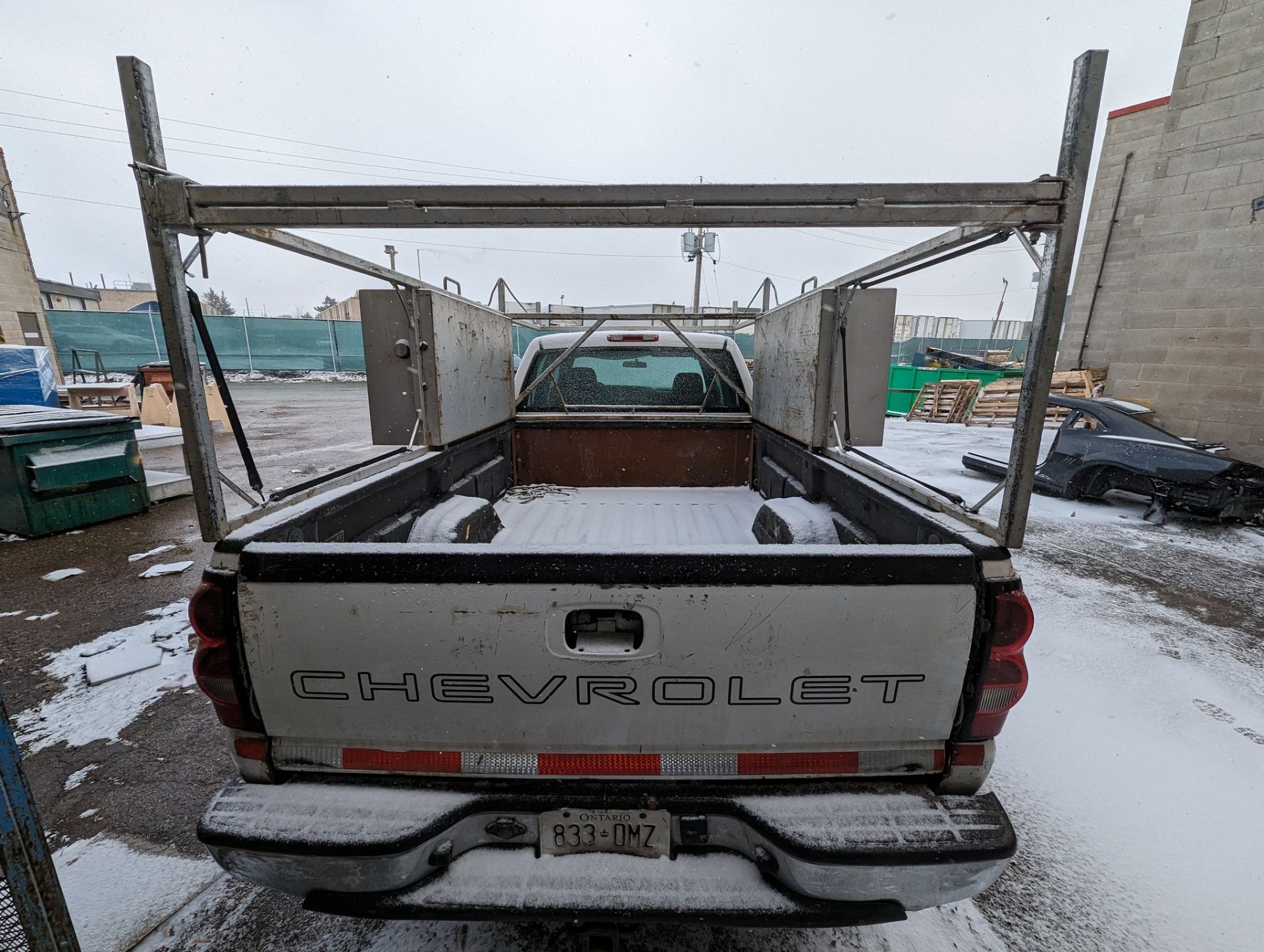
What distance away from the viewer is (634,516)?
152 inches

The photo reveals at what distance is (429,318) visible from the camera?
3.27 metres

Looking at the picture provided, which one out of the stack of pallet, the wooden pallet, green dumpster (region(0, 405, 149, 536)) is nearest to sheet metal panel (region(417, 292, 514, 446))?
green dumpster (region(0, 405, 149, 536))

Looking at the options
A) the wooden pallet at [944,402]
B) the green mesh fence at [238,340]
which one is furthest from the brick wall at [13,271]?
the wooden pallet at [944,402]

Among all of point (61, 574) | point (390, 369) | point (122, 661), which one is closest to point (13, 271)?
point (61, 574)

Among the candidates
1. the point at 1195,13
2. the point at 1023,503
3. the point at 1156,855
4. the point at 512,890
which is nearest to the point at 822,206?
the point at 1023,503

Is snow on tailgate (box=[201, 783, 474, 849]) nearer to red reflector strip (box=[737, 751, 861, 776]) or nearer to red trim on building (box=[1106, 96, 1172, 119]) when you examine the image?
red reflector strip (box=[737, 751, 861, 776])

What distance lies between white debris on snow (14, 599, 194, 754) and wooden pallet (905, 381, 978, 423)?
57.2 feet

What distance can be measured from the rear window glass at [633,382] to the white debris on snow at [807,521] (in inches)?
79.9

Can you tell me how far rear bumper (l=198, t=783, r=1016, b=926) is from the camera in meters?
A: 1.40

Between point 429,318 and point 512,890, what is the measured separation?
2885 millimetres

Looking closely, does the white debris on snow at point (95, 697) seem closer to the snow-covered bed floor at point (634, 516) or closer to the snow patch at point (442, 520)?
the snow patch at point (442, 520)

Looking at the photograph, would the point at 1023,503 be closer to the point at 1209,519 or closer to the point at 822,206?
the point at 822,206

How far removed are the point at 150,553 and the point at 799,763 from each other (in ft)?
20.4

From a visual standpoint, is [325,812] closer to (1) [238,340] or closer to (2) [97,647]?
(2) [97,647]
